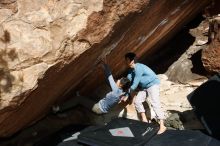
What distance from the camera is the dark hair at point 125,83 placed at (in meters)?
7.88

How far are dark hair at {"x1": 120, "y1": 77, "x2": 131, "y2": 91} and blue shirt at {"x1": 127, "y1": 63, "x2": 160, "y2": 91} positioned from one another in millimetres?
66

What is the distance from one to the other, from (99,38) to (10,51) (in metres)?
1.20

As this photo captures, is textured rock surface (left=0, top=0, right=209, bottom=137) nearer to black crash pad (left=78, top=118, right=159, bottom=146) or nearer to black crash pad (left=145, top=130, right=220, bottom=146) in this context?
black crash pad (left=78, top=118, right=159, bottom=146)

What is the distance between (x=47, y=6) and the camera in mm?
6184

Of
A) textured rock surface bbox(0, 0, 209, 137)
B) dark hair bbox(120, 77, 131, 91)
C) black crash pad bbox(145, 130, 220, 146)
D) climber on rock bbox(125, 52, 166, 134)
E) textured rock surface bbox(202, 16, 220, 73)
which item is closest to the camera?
textured rock surface bbox(0, 0, 209, 137)

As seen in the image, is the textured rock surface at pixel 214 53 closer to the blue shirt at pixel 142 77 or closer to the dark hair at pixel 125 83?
the blue shirt at pixel 142 77

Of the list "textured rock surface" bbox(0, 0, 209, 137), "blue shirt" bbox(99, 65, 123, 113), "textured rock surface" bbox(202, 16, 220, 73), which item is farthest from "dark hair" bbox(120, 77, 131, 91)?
"textured rock surface" bbox(202, 16, 220, 73)

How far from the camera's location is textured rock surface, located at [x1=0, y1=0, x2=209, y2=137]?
605 centimetres

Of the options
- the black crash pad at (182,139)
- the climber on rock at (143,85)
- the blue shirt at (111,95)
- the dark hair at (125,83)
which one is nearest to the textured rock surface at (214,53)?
the climber on rock at (143,85)

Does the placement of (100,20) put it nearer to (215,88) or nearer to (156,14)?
(156,14)

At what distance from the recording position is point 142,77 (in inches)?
300

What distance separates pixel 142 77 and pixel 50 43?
187 centimetres

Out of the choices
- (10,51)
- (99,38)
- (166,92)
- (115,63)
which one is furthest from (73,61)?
(166,92)

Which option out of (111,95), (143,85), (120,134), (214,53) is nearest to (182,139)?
(120,134)
